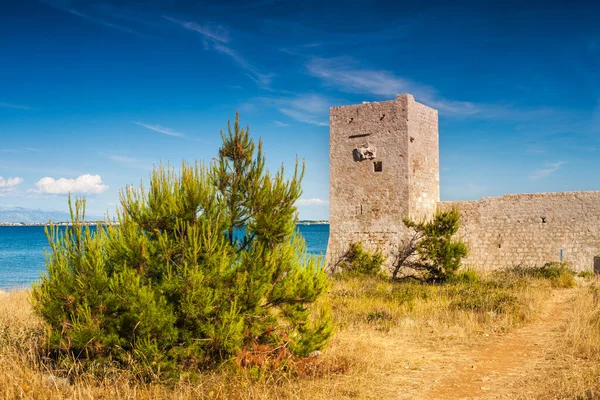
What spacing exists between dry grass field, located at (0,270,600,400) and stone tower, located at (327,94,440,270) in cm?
492

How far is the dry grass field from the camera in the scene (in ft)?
17.6

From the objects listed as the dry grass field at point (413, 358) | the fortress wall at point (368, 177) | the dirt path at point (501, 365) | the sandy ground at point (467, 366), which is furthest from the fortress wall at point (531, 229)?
the sandy ground at point (467, 366)

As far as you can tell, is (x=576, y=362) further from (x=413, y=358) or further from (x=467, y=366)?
(x=413, y=358)

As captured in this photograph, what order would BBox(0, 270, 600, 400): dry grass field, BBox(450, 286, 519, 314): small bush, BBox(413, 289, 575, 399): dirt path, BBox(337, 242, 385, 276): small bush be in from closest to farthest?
BBox(0, 270, 600, 400): dry grass field < BBox(413, 289, 575, 399): dirt path < BBox(450, 286, 519, 314): small bush < BBox(337, 242, 385, 276): small bush

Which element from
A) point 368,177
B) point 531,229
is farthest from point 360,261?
point 531,229

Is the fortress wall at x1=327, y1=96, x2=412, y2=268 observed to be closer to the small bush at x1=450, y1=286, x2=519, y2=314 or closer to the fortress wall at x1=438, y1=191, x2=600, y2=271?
the fortress wall at x1=438, y1=191, x2=600, y2=271

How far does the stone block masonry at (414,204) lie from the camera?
1620cm

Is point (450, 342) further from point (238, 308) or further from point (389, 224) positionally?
point (389, 224)

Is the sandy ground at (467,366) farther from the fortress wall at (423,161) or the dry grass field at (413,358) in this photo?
the fortress wall at (423,161)

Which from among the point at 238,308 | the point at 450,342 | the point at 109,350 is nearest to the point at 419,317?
the point at 450,342

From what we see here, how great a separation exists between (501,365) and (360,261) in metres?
9.97

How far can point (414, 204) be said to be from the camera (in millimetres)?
16875

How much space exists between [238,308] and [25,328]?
13.9 ft

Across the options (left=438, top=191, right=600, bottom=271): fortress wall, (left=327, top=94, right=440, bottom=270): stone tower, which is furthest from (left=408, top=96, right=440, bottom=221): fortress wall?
(left=438, top=191, right=600, bottom=271): fortress wall
